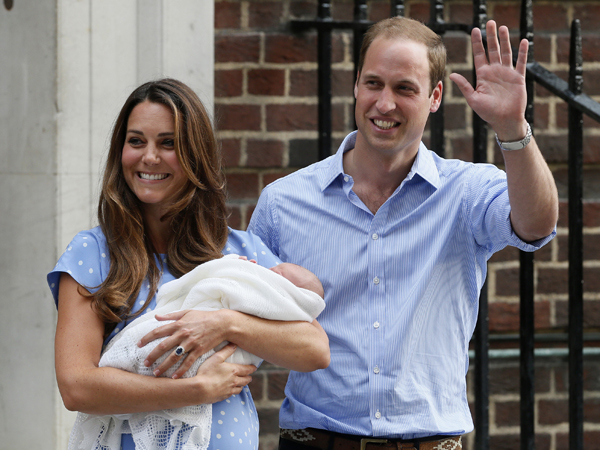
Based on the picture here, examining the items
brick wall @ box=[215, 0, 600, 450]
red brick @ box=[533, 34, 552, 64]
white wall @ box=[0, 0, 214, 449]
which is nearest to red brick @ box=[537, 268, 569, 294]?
brick wall @ box=[215, 0, 600, 450]

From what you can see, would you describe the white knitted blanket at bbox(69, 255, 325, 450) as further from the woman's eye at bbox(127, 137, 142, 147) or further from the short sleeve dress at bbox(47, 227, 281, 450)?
the woman's eye at bbox(127, 137, 142, 147)

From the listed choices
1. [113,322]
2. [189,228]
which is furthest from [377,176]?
[113,322]

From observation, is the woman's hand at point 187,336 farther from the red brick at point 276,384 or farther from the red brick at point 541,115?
the red brick at point 541,115

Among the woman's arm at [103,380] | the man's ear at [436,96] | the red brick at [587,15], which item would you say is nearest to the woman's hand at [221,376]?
the woman's arm at [103,380]

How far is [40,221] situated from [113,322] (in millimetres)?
1014

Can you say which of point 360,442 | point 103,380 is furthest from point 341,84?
point 103,380

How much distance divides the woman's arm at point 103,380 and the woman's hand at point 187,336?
0.04 m

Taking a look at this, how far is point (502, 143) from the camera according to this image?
1.95 meters

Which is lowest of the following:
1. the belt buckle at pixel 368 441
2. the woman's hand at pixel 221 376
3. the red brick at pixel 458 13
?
the belt buckle at pixel 368 441

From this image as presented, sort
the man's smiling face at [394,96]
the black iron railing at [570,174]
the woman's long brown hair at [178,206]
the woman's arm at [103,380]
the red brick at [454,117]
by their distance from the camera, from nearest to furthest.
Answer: the woman's arm at [103,380], the woman's long brown hair at [178,206], the man's smiling face at [394,96], the black iron railing at [570,174], the red brick at [454,117]

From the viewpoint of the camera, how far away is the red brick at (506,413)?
10.8 feet

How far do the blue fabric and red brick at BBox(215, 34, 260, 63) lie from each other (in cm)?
102

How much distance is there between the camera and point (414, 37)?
2.28 meters

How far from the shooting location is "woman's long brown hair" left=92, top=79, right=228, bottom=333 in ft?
6.45
